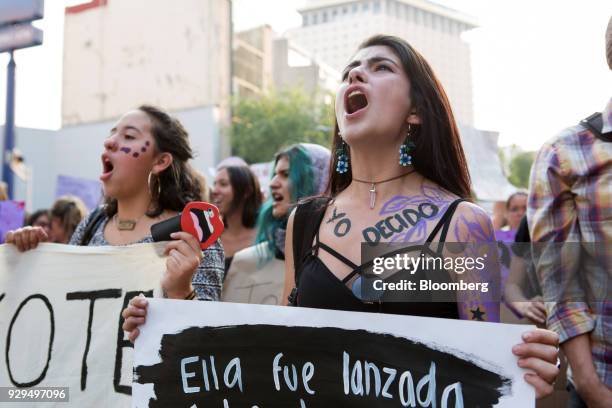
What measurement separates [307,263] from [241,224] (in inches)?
107

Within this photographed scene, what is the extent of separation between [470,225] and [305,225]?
1.55 feet

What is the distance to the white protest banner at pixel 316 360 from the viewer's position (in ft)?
4.73

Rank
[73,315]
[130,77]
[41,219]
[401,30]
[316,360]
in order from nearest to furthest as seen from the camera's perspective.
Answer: [316,360], [73,315], [41,219], [130,77], [401,30]

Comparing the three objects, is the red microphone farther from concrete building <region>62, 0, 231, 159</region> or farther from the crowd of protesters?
concrete building <region>62, 0, 231, 159</region>

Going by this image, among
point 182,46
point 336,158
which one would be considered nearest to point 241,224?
point 336,158

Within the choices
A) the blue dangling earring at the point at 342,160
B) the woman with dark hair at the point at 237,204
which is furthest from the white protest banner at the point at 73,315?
the woman with dark hair at the point at 237,204

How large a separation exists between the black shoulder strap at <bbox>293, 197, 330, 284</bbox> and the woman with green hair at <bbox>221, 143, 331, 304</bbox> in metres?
1.62

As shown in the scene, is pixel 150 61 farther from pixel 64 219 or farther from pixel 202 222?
pixel 202 222

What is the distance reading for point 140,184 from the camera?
8.70 ft

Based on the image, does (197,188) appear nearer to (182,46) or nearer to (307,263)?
(307,263)

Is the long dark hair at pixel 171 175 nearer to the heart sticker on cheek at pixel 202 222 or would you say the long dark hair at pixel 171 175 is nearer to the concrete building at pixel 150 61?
the heart sticker on cheek at pixel 202 222

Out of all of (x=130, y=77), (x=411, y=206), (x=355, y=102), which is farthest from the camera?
(x=130, y=77)

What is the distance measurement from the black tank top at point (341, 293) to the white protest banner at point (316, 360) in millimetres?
74

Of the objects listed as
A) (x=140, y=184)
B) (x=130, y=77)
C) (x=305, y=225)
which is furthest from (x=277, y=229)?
(x=130, y=77)
